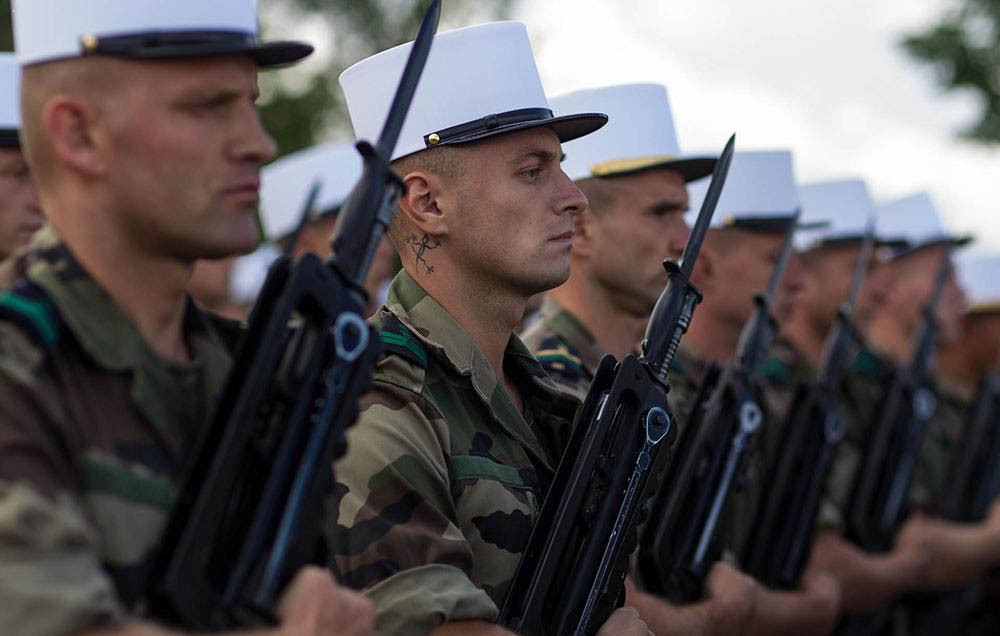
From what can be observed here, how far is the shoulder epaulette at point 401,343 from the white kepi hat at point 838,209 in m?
4.51

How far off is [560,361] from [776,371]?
241 cm

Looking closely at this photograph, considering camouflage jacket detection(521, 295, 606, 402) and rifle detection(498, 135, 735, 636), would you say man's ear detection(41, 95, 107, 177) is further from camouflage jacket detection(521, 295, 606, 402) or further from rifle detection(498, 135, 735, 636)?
camouflage jacket detection(521, 295, 606, 402)

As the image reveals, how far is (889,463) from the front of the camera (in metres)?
7.04

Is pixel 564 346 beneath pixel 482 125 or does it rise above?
beneath

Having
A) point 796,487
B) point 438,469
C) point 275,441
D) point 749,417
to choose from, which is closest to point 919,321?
point 796,487

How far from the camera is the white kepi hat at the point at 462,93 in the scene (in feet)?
12.0

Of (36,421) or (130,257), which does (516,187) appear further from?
(36,421)

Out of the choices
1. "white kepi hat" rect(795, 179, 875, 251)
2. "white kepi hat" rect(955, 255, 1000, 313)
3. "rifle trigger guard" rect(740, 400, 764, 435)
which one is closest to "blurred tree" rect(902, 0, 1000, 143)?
"white kepi hat" rect(955, 255, 1000, 313)

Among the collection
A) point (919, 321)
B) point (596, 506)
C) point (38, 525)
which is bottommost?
point (38, 525)

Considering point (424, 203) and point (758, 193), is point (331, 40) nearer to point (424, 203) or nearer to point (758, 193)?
point (758, 193)

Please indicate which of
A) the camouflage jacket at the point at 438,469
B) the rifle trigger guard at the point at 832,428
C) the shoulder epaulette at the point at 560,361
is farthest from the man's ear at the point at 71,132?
the rifle trigger guard at the point at 832,428

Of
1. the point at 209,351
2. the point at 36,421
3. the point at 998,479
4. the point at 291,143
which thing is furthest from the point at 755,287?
the point at 291,143

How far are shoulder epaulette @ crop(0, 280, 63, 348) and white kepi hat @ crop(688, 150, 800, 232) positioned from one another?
403cm

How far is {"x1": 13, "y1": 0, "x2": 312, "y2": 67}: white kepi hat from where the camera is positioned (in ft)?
7.50
